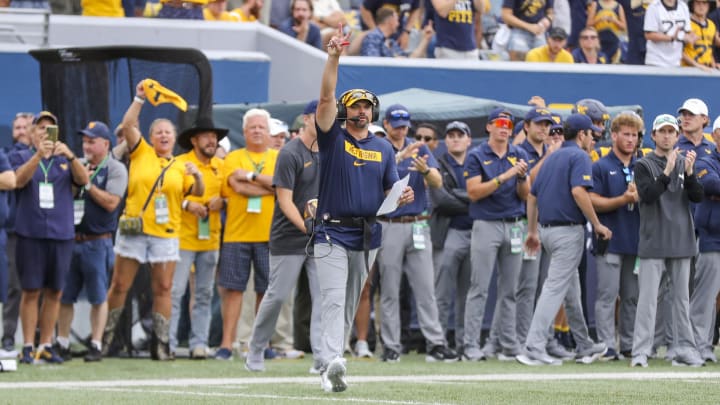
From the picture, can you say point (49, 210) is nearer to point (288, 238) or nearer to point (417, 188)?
point (288, 238)

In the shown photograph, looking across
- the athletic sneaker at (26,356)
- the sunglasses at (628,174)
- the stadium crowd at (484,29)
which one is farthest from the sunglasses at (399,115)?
the stadium crowd at (484,29)

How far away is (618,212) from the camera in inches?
543

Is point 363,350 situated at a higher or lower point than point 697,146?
lower

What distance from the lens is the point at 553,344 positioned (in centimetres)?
1416

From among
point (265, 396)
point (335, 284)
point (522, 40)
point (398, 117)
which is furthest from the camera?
point (522, 40)

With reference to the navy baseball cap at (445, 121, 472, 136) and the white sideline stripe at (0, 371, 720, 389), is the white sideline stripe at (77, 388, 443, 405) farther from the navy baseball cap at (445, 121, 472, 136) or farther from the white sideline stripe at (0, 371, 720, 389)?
the navy baseball cap at (445, 121, 472, 136)

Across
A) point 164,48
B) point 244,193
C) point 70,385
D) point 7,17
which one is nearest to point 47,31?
point 7,17

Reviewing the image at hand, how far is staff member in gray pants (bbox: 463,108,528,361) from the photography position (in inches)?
549

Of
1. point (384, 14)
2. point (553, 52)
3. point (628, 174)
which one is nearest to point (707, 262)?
point (628, 174)

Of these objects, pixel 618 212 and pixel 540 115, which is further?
pixel 540 115

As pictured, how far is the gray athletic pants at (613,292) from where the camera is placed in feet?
45.4

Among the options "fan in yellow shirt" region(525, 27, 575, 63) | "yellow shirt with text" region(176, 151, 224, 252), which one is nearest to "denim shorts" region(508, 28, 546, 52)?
"fan in yellow shirt" region(525, 27, 575, 63)

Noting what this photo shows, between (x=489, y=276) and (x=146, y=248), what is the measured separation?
3147mm

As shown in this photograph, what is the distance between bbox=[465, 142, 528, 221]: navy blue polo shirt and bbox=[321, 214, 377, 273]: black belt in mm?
3874
